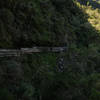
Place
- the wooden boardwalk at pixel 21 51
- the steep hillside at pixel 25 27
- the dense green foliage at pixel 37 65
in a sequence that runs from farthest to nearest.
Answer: the steep hillside at pixel 25 27 < the wooden boardwalk at pixel 21 51 < the dense green foliage at pixel 37 65

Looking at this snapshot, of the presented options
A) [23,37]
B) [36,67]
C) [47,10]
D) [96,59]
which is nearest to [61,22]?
[47,10]

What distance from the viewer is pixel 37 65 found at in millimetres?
8406

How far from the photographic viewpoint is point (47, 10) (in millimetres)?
13719

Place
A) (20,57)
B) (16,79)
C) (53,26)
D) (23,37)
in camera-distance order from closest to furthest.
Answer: (16,79), (20,57), (23,37), (53,26)

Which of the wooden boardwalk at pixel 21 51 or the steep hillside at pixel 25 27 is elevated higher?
the steep hillside at pixel 25 27

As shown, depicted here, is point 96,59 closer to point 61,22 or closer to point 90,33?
point 61,22

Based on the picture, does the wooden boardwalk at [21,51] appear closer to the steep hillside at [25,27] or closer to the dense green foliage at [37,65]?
the dense green foliage at [37,65]

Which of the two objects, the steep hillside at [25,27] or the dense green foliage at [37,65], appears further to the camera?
the steep hillside at [25,27]

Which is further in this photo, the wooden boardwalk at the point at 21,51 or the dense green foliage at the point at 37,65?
the wooden boardwalk at the point at 21,51

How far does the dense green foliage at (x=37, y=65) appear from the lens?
630 centimetres

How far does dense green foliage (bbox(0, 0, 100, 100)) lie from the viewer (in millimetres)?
6301

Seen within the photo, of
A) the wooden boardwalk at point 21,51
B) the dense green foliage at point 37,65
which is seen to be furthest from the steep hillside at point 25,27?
the wooden boardwalk at point 21,51

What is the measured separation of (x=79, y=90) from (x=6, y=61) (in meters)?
3.56

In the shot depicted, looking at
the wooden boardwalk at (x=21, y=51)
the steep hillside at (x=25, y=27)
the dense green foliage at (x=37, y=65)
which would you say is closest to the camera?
the dense green foliage at (x=37, y=65)
